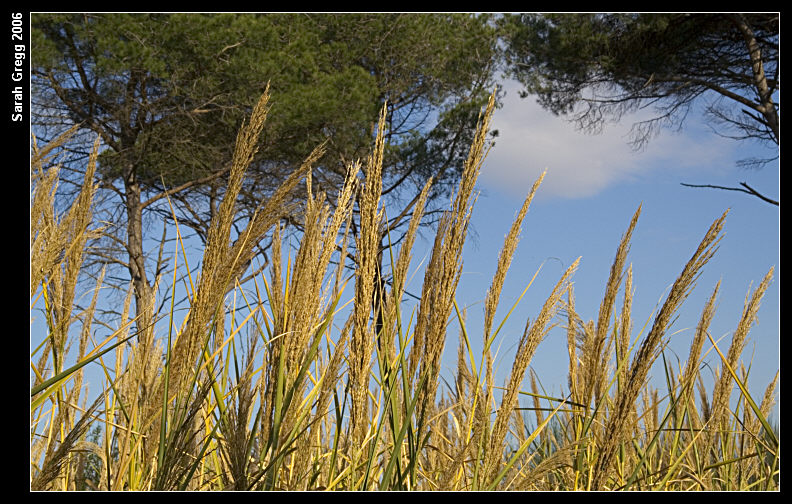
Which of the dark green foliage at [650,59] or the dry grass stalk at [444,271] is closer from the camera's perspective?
the dry grass stalk at [444,271]

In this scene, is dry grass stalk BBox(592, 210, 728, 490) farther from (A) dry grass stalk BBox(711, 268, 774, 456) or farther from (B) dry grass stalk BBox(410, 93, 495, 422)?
(A) dry grass stalk BBox(711, 268, 774, 456)

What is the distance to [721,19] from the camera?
7258mm

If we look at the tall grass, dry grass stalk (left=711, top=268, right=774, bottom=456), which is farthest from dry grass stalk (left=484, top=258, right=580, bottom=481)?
dry grass stalk (left=711, top=268, right=774, bottom=456)

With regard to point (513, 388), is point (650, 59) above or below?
above

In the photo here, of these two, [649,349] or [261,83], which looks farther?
[261,83]

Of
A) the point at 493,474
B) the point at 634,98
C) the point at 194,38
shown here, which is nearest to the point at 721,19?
the point at 634,98

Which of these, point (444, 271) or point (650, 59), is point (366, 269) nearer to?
point (444, 271)

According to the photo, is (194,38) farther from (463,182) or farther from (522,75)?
(463,182)

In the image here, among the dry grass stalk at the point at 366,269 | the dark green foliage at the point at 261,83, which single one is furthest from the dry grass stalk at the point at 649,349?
the dark green foliage at the point at 261,83

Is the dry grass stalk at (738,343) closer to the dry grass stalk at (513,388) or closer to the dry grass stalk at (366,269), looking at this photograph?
the dry grass stalk at (513,388)

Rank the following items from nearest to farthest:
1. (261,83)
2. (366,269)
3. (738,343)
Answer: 1. (366,269)
2. (738,343)
3. (261,83)

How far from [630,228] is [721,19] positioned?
7.13 metres

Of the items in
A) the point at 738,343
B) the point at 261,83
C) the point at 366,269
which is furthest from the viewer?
the point at 261,83

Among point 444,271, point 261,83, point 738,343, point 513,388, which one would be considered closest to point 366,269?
point 444,271
